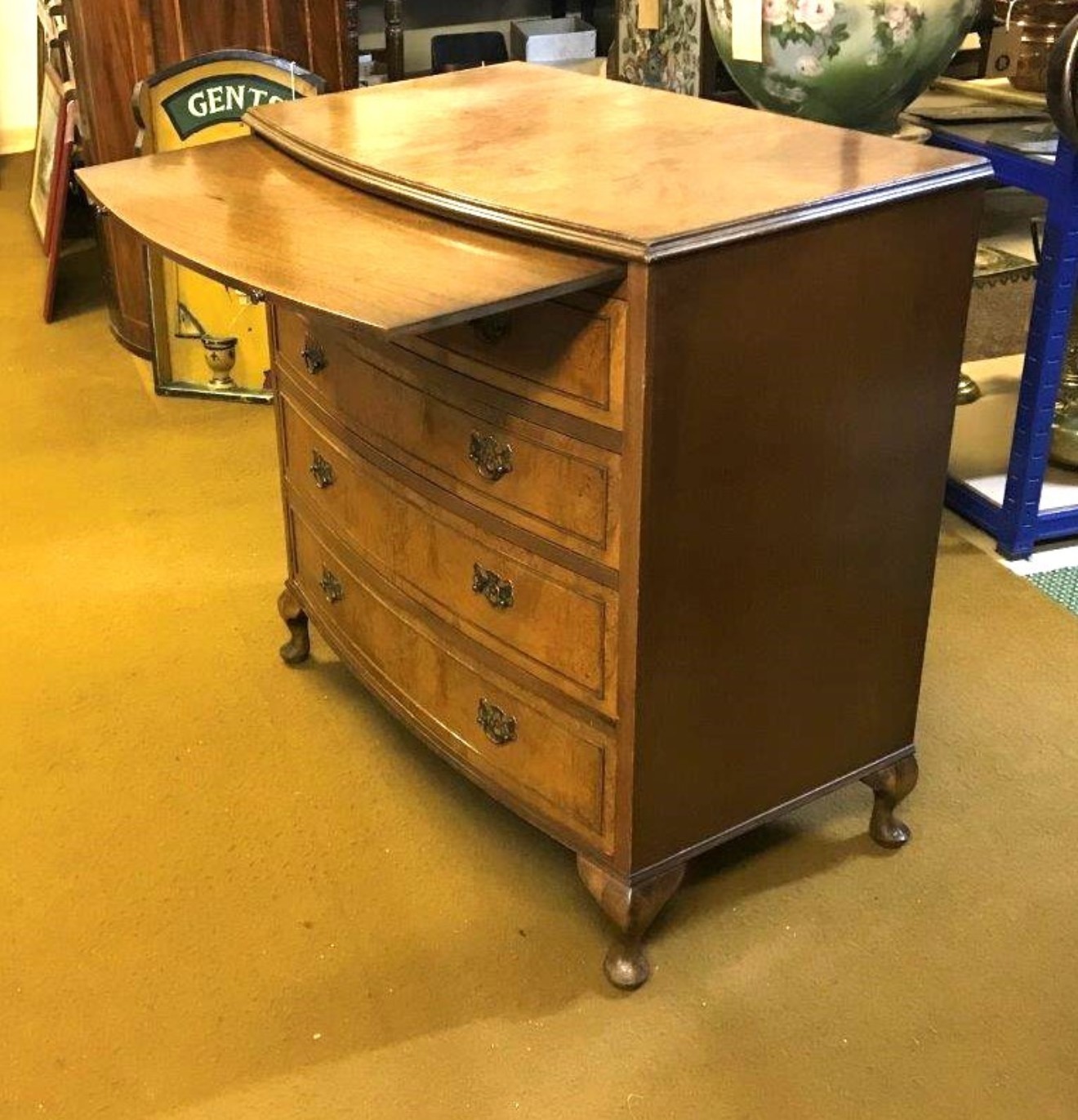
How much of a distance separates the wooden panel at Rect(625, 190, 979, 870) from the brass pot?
114 cm

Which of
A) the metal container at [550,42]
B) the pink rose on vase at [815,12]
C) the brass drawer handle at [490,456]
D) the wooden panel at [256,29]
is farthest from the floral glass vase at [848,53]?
the metal container at [550,42]

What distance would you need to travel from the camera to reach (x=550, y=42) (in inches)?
159

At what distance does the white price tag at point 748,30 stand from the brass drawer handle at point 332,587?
3.19ft

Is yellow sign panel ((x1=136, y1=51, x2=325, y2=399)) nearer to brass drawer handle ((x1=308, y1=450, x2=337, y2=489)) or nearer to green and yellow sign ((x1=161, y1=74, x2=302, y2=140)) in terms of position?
green and yellow sign ((x1=161, y1=74, x2=302, y2=140))

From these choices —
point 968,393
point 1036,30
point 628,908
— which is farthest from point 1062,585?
point 628,908

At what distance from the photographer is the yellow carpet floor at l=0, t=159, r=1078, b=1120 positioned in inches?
58.8

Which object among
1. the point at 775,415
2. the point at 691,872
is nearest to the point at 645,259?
the point at 775,415

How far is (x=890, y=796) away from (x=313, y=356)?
36.0 inches

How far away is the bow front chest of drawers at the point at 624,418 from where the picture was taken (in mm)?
1314

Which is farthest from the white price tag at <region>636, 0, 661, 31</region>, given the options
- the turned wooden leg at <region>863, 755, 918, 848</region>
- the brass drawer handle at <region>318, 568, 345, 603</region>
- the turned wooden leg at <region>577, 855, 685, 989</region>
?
the turned wooden leg at <region>577, 855, 685, 989</region>

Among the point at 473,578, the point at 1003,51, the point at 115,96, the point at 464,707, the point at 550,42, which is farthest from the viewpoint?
the point at 550,42

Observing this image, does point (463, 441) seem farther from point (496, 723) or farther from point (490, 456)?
point (496, 723)

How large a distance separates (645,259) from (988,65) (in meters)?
1.98

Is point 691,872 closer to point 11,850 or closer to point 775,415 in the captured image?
point 775,415
